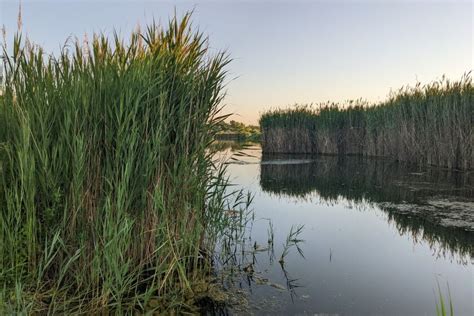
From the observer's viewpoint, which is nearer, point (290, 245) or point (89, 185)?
point (89, 185)

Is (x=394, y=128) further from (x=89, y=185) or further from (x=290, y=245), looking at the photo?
(x=89, y=185)

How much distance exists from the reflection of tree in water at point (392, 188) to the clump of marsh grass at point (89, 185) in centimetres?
369

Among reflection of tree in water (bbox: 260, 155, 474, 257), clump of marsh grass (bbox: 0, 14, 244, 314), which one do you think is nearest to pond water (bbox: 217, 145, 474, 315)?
reflection of tree in water (bbox: 260, 155, 474, 257)

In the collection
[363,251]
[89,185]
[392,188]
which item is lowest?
[363,251]

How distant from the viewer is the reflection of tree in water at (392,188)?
4.92 m

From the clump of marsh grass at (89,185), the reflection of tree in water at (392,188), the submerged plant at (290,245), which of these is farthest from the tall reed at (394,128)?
the clump of marsh grass at (89,185)

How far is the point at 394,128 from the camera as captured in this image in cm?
1513

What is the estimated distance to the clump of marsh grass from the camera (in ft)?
8.74

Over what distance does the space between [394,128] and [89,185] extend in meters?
15.1

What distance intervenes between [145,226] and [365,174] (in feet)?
32.7

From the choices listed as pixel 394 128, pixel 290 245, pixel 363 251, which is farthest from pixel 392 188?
pixel 394 128

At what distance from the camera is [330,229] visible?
18.6ft

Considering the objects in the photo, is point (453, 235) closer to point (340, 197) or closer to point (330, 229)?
point (330, 229)

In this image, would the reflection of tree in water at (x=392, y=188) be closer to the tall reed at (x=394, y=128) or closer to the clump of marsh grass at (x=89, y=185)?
the tall reed at (x=394, y=128)
